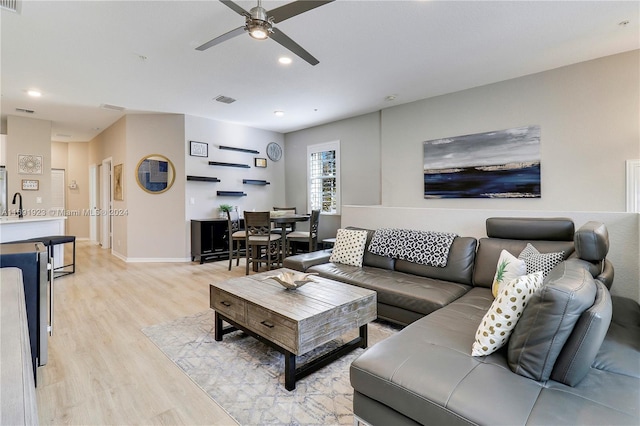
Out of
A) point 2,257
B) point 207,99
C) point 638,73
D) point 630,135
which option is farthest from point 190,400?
point 638,73

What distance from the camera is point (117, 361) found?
2.26 metres

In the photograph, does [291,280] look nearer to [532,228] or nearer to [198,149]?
[532,228]

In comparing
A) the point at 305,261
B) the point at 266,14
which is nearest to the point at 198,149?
the point at 305,261

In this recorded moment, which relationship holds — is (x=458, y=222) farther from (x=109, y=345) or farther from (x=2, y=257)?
(x=2, y=257)

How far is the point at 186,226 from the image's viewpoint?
5785 millimetres

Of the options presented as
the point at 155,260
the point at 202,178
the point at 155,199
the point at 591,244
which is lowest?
the point at 155,260

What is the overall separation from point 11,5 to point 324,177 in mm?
4928

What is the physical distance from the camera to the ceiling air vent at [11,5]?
2443 mm

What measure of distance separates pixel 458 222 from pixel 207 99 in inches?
163

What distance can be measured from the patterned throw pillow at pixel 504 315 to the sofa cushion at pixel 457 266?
1.50 metres

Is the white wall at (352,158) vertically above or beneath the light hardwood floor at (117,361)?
above

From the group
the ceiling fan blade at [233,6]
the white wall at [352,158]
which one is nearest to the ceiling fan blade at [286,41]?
the ceiling fan blade at [233,6]

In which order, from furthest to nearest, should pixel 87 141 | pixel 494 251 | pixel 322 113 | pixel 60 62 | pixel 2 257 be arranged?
pixel 87 141
pixel 322 113
pixel 60 62
pixel 494 251
pixel 2 257

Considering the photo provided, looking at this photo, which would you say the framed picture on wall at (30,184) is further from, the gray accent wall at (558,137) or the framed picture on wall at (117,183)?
the gray accent wall at (558,137)
